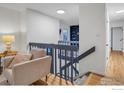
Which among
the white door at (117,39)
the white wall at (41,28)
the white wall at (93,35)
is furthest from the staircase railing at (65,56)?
the white door at (117,39)

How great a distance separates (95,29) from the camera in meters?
3.72

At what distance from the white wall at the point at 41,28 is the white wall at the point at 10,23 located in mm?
384

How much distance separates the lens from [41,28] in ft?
17.3

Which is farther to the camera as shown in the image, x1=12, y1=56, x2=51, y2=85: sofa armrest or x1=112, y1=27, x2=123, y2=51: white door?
x1=112, y1=27, x2=123, y2=51: white door

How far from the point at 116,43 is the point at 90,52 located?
6.85m

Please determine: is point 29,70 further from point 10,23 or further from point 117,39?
point 117,39

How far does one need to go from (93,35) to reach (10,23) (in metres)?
2.48

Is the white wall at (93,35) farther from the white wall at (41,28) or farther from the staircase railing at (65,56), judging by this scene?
the white wall at (41,28)

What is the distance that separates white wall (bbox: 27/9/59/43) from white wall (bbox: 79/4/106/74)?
1719 millimetres

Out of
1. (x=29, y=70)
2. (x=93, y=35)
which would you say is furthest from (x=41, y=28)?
(x=29, y=70)

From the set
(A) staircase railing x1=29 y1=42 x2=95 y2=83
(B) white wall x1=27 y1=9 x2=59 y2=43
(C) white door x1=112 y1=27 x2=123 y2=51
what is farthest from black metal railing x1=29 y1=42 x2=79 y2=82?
(C) white door x1=112 y1=27 x2=123 y2=51

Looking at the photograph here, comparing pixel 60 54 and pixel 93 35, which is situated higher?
pixel 93 35

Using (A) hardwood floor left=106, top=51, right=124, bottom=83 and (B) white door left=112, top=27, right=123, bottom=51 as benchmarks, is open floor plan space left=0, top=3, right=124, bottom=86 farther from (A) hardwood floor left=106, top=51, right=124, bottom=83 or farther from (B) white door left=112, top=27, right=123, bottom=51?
(B) white door left=112, top=27, right=123, bottom=51

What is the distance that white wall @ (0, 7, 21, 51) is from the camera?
13.9 ft
